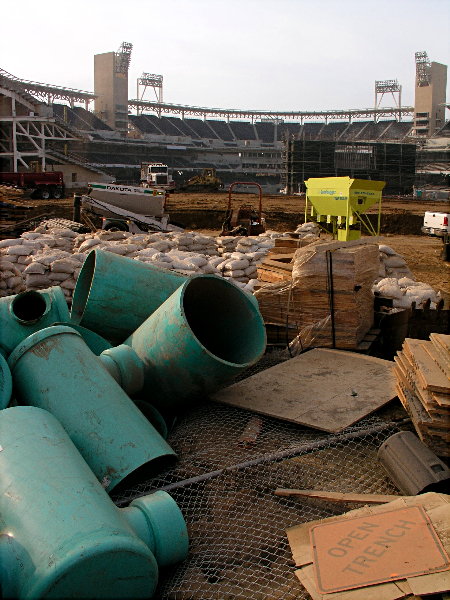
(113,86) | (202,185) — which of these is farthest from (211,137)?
(202,185)

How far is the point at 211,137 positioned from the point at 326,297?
256 feet

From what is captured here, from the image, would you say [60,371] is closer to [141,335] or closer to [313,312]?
[141,335]

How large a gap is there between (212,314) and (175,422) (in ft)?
3.51

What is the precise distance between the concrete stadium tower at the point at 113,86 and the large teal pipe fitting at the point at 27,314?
2964 inches

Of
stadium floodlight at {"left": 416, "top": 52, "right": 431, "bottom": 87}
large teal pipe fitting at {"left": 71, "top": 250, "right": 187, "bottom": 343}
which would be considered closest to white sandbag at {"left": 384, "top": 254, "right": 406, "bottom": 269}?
large teal pipe fitting at {"left": 71, "top": 250, "right": 187, "bottom": 343}

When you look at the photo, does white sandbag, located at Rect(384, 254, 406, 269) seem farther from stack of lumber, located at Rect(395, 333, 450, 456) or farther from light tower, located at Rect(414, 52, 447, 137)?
light tower, located at Rect(414, 52, 447, 137)

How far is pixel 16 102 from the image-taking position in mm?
51875

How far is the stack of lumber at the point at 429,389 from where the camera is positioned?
12.7ft

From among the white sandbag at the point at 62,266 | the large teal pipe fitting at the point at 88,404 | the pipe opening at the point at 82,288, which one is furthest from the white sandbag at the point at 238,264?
the large teal pipe fitting at the point at 88,404

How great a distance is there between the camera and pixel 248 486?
3.83 m

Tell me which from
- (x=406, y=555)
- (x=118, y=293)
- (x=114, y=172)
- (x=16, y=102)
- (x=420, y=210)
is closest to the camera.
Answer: (x=406, y=555)

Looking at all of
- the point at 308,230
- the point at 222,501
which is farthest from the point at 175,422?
the point at 308,230

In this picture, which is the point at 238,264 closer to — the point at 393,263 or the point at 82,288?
the point at 393,263

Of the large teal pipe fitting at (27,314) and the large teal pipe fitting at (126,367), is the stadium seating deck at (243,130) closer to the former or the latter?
the large teal pipe fitting at (27,314)
